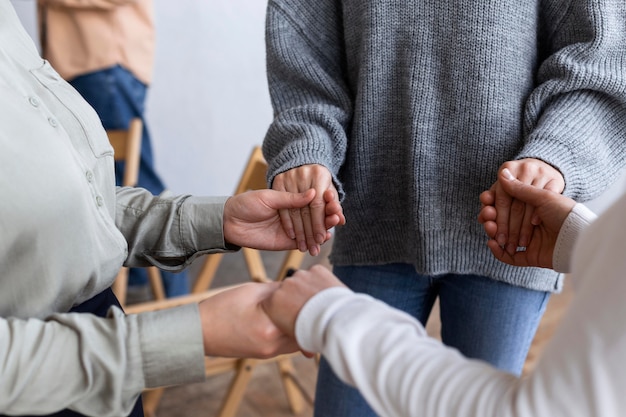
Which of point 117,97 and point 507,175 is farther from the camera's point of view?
A: point 117,97

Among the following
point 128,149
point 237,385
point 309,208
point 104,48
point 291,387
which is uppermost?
point 309,208

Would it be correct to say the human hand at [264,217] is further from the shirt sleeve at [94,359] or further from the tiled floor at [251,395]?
the tiled floor at [251,395]

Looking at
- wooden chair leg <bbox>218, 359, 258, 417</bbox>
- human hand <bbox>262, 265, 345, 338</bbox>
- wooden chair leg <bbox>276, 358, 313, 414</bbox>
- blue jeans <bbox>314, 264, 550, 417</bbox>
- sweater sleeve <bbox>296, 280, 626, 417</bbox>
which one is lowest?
wooden chair leg <bbox>276, 358, 313, 414</bbox>

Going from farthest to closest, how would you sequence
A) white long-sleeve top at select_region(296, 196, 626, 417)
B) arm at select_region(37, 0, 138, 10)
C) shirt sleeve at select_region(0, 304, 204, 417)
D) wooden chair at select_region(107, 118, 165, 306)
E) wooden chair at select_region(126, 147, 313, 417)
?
arm at select_region(37, 0, 138, 10) → wooden chair at select_region(107, 118, 165, 306) → wooden chair at select_region(126, 147, 313, 417) → shirt sleeve at select_region(0, 304, 204, 417) → white long-sleeve top at select_region(296, 196, 626, 417)

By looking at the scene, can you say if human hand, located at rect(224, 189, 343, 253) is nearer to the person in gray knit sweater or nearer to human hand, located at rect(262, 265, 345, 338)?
the person in gray knit sweater

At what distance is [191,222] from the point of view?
0.87 m

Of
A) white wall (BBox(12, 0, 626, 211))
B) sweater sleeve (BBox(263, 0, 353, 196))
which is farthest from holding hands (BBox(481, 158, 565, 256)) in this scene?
white wall (BBox(12, 0, 626, 211))

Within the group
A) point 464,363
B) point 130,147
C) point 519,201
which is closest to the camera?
point 464,363

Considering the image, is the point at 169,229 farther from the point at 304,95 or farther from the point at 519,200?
the point at 519,200

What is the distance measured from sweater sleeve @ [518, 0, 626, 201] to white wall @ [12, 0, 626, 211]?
1.95 meters

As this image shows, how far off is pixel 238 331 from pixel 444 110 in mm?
507

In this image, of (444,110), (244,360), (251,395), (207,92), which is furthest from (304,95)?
(207,92)

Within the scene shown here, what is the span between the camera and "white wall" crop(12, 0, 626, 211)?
270cm

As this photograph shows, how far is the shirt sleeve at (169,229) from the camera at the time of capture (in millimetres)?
865
